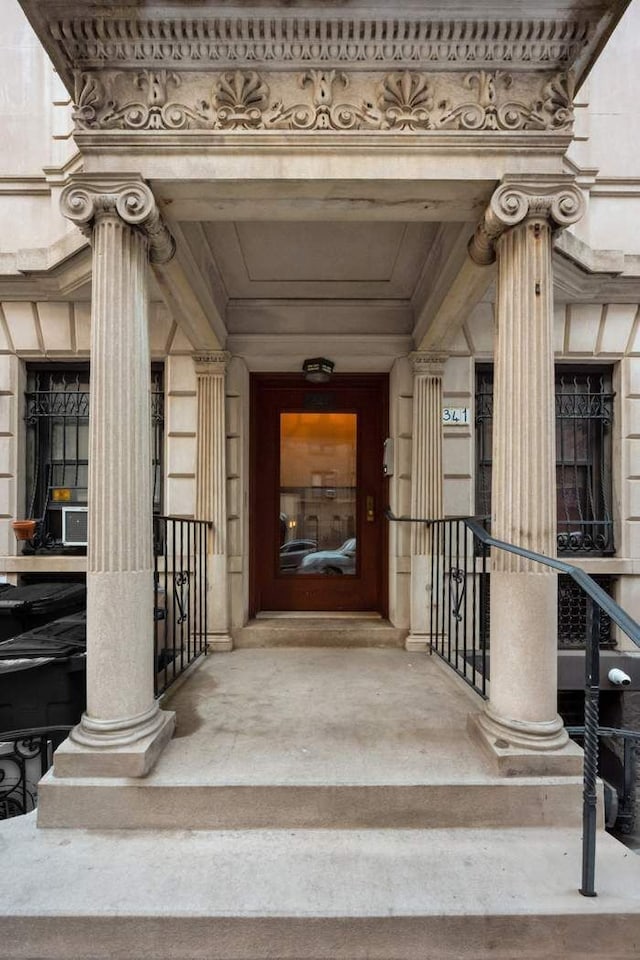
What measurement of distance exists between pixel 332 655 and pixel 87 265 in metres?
4.33

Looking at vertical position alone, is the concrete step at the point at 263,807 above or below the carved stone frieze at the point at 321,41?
below

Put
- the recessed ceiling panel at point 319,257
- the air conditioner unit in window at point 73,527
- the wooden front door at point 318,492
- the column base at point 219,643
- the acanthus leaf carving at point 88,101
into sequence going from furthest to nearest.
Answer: the wooden front door at point 318,492 → the air conditioner unit in window at point 73,527 → the column base at point 219,643 → the recessed ceiling panel at point 319,257 → the acanthus leaf carving at point 88,101

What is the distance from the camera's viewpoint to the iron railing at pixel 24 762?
10.2 feet

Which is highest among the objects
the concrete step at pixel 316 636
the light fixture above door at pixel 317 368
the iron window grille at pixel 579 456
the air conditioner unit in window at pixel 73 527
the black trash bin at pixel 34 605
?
the light fixture above door at pixel 317 368

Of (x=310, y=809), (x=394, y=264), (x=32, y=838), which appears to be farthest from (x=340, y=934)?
(x=394, y=264)

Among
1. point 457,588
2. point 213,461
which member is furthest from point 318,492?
point 457,588

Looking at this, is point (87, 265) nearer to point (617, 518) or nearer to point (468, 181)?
point (468, 181)

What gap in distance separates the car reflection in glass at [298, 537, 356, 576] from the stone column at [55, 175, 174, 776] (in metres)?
2.88

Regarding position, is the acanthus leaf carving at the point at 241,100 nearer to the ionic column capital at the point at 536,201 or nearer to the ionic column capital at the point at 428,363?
the ionic column capital at the point at 536,201

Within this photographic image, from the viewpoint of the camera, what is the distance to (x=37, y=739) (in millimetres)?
3512

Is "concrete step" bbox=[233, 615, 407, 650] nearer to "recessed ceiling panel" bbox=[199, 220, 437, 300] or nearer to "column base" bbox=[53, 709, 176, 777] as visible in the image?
"column base" bbox=[53, 709, 176, 777]

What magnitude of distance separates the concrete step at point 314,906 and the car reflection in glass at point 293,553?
11.3 ft

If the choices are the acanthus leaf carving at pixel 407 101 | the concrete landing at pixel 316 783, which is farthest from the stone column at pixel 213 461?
the acanthus leaf carving at pixel 407 101

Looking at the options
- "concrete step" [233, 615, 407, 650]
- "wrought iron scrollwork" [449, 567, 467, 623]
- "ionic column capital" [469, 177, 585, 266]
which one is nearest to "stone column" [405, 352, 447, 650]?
"concrete step" [233, 615, 407, 650]
